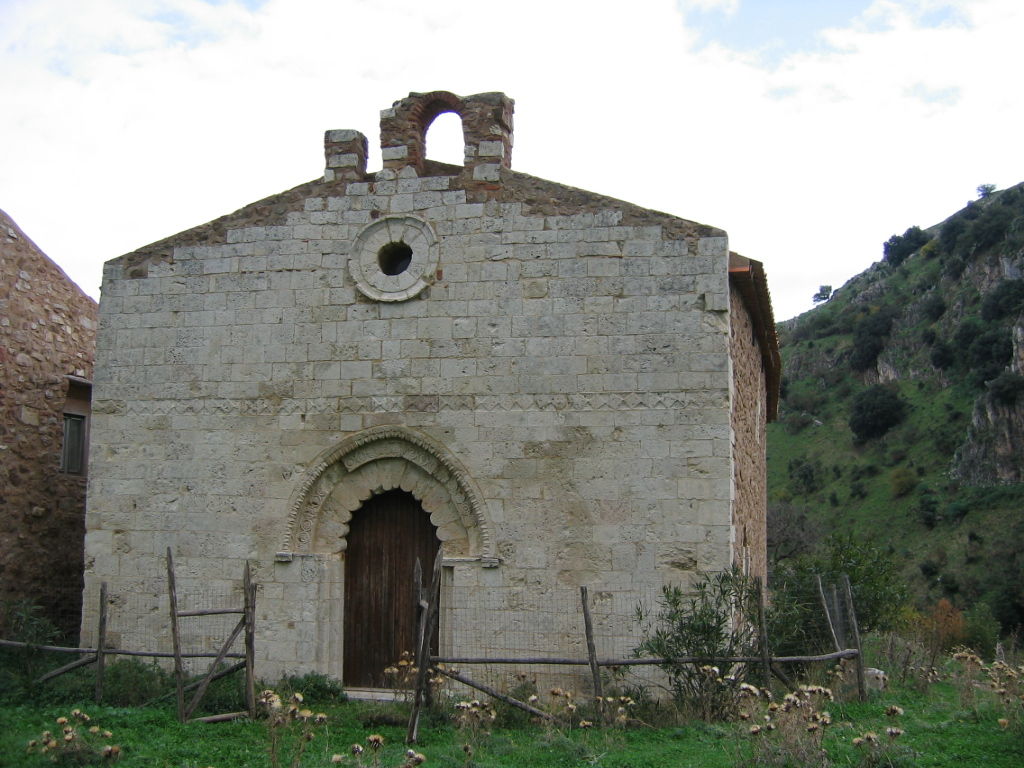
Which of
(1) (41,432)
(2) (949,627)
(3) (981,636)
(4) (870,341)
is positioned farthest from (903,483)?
(1) (41,432)

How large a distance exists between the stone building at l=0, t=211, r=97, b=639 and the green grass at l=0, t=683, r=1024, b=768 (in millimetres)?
3712

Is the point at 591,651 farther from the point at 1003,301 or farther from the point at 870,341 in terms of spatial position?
the point at 870,341

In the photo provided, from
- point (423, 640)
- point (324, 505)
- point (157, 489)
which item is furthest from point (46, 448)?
point (423, 640)

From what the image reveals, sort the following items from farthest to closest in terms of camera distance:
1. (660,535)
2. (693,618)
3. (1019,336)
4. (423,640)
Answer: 1. (1019,336)
2. (660,535)
3. (693,618)
4. (423,640)

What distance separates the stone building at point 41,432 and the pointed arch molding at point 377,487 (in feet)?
14.5

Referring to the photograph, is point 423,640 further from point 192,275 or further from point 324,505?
point 192,275

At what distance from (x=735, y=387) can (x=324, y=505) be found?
185 inches

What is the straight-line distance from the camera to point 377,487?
35.4 feet

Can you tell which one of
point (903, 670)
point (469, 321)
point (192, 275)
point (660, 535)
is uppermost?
point (192, 275)

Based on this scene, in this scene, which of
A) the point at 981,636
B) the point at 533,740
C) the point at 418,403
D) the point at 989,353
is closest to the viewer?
the point at 533,740

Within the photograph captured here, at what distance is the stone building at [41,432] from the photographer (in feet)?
41.9

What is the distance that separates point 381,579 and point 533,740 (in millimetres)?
3152

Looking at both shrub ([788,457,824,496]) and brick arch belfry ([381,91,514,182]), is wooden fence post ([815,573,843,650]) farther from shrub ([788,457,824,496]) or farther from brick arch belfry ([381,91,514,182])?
shrub ([788,457,824,496])

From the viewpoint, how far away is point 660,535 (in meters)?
Result: 9.95
